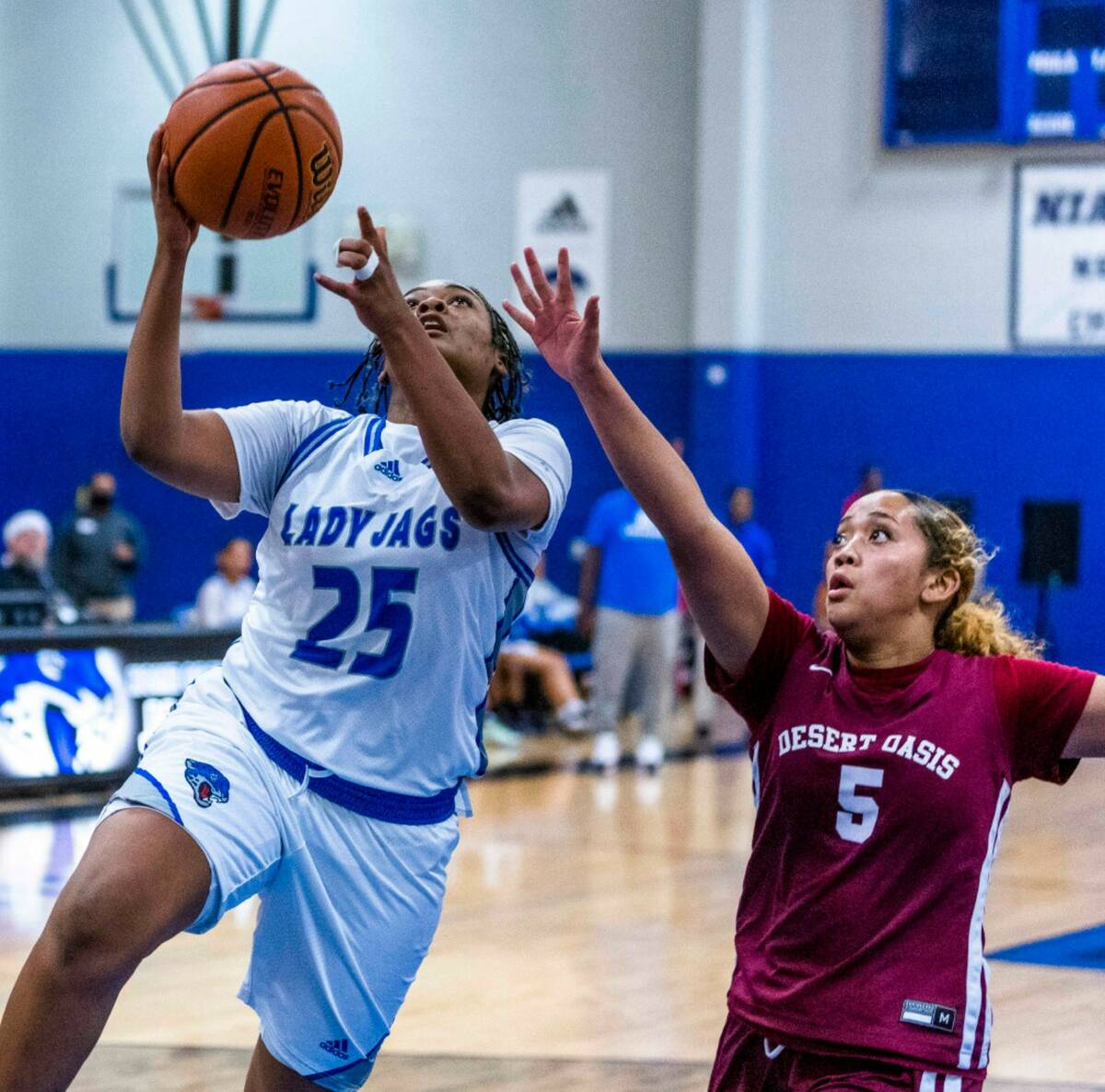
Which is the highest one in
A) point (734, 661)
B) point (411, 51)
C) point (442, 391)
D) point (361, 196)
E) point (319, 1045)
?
point (411, 51)

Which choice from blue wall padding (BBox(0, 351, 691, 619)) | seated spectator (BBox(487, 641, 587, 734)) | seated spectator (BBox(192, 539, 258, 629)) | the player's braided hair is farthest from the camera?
blue wall padding (BBox(0, 351, 691, 619))

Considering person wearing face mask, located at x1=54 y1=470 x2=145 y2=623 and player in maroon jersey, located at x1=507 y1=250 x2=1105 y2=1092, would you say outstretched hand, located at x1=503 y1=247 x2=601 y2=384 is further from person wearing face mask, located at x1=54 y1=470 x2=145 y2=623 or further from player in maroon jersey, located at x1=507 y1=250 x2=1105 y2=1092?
person wearing face mask, located at x1=54 y1=470 x2=145 y2=623

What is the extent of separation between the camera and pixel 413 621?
312cm

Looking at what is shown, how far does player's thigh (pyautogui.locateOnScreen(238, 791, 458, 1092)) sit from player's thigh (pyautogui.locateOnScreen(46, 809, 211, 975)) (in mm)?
240

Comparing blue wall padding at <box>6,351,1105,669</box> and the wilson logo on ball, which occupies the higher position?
the wilson logo on ball

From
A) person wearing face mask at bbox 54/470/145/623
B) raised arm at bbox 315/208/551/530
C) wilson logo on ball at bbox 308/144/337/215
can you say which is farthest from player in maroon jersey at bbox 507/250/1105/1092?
person wearing face mask at bbox 54/470/145/623

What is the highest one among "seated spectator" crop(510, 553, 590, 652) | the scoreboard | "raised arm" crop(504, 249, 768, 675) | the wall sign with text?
the scoreboard

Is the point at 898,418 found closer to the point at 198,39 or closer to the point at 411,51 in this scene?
the point at 411,51

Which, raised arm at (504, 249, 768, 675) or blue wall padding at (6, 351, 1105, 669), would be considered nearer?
raised arm at (504, 249, 768, 675)

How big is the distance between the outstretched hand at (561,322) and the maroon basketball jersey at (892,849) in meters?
0.62

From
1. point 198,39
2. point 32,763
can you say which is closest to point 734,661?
point 32,763

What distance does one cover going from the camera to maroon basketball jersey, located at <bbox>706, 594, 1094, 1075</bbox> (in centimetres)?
267

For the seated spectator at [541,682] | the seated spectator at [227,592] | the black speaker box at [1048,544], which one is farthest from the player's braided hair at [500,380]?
the black speaker box at [1048,544]

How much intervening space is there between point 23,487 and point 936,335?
813 centimetres
